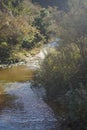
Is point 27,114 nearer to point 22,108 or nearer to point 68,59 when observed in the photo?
point 22,108

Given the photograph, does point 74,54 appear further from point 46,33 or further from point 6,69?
point 46,33

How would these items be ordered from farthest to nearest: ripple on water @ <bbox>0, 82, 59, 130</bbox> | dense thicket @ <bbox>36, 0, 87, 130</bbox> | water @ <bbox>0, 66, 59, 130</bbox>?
dense thicket @ <bbox>36, 0, 87, 130</bbox> → water @ <bbox>0, 66, 59, 130</bbox> → ripple on water @ <bbox>0, 82, 59, 130</bbox>

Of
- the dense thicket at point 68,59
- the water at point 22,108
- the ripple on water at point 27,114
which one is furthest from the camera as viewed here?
the dense thicket at point 68,59

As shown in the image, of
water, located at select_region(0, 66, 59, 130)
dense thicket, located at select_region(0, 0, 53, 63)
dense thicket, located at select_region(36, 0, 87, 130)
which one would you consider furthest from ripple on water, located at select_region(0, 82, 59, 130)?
dense thicket, located at select_region(0, 0, 53, 63)

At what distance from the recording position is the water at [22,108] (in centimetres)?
1664

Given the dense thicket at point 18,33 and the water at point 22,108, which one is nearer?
the water at point 22,108

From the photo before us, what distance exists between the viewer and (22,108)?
763 inches

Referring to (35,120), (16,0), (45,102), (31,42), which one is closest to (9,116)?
(35,120)

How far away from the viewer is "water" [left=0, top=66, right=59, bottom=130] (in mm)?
16641

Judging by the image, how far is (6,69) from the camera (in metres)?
31.4

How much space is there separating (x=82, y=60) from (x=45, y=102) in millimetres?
3389

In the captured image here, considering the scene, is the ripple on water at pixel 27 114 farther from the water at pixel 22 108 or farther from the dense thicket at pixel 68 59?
the dense thicket at pixel 68 59

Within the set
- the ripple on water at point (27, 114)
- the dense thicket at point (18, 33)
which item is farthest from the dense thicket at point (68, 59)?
the dense thicket at point (18, 33)

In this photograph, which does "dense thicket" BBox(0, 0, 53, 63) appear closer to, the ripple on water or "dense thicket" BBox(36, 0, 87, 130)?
the ripple on water
